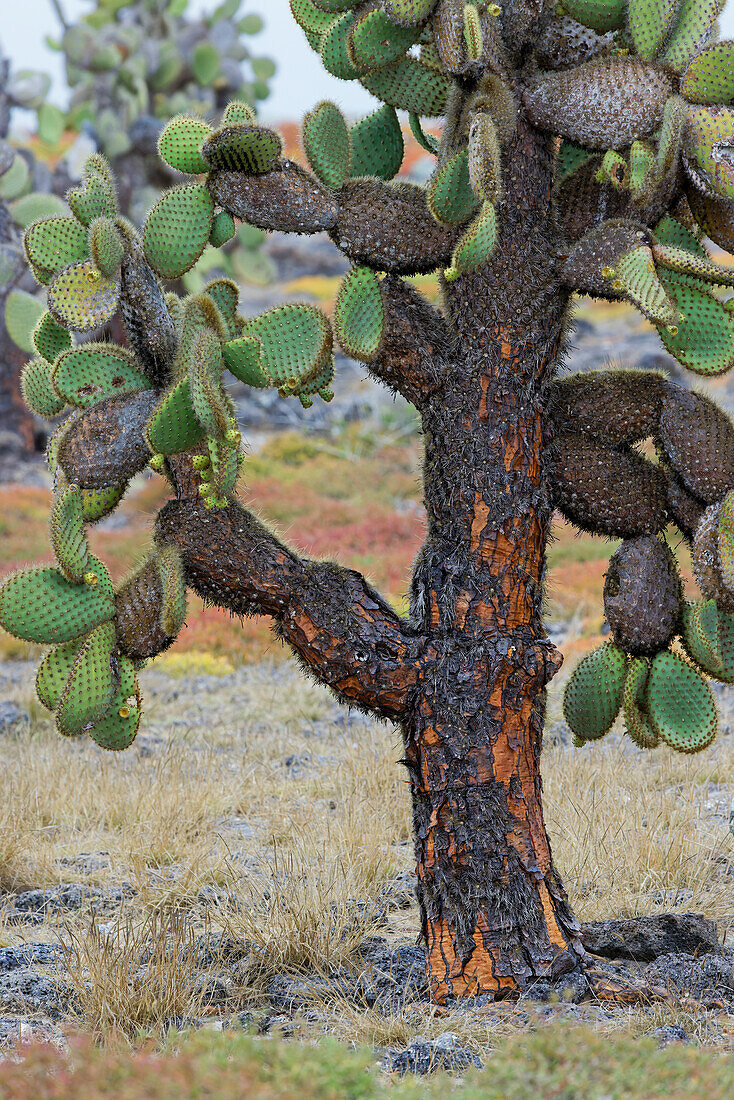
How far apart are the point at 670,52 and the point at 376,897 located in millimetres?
2994

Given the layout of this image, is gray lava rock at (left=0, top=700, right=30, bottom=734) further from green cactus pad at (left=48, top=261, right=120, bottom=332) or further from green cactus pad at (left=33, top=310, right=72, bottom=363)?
green cactus pad at (left=48, top=261, right=120, bottom=332)

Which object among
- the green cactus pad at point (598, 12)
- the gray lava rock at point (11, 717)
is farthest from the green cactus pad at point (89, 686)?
the gray lava rock at point (11, 717)

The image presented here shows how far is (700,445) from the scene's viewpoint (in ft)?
10.2

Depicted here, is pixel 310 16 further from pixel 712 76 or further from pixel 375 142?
pixel 712 76

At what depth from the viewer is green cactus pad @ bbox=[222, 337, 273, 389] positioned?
110 inches

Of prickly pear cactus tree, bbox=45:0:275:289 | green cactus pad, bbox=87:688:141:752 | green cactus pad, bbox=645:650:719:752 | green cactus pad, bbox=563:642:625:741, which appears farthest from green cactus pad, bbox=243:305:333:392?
prickly pear cactus tree, bbox=45:0:275:289

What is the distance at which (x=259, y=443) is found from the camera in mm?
16500

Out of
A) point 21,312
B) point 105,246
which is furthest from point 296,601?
point 21,312

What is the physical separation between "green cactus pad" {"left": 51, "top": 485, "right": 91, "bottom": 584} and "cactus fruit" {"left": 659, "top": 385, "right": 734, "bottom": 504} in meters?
1.69

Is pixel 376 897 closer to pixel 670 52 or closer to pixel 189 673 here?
pixel 670 52

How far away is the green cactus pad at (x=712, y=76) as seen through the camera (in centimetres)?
287

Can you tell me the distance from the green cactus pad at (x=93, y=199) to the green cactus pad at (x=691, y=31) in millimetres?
1584

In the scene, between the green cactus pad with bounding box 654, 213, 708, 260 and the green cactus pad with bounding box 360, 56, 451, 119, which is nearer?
the green cactus pad with bounding box 654, 213, 708, 260

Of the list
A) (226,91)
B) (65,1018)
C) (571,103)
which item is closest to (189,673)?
(65,1018)
